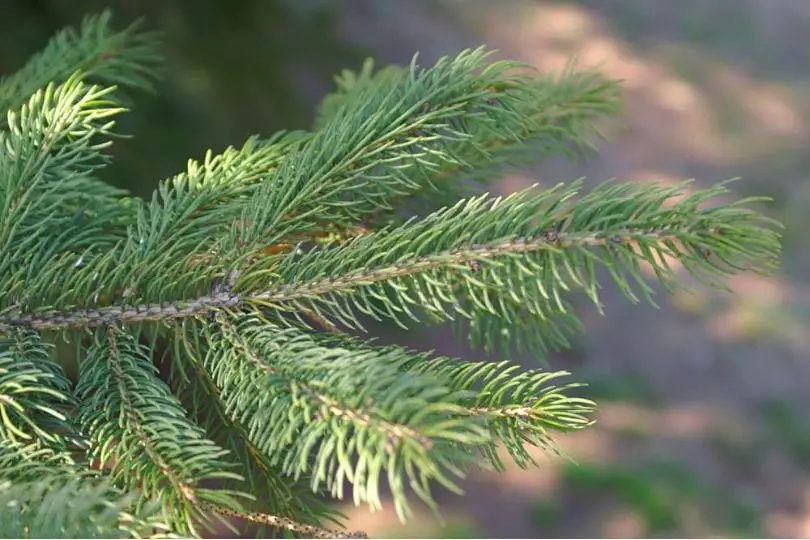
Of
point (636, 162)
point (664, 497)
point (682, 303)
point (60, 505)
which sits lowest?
point (60, 505)

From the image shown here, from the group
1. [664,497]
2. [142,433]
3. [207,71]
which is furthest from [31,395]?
[664,497]

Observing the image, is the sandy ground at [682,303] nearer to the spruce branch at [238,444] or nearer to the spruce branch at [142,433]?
the spruce branch at [238,444]

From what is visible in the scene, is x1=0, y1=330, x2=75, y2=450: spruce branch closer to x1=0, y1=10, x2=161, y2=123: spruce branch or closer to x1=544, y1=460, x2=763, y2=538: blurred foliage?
x1=0, y1=10, x2=161, y2=123: spruce branch

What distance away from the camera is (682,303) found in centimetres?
306

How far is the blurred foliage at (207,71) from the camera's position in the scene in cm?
178

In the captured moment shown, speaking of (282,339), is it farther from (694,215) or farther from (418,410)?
(694,215)

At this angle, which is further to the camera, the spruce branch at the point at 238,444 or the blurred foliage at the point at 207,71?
the blurred foliage at the point at 207,71

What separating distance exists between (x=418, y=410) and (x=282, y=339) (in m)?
0.13

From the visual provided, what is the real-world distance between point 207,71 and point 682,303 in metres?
2.04

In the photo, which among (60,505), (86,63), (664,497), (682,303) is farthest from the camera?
(682,303)

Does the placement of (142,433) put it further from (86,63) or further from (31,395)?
(86,63)

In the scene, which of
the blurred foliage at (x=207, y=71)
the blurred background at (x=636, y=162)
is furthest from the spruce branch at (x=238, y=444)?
the blurred foliage at (x=207, y=71)

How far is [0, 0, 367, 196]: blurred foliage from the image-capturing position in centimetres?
178

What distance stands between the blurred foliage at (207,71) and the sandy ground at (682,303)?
2.13 ft
